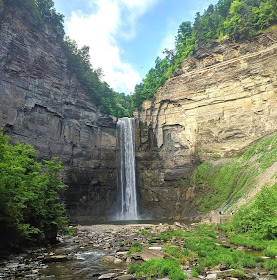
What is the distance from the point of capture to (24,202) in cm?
1162

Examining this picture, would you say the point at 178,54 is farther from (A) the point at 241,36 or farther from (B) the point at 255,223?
(B) the point at 255,223

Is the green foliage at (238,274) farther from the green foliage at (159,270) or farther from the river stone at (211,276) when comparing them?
the green foliage at (159,270)

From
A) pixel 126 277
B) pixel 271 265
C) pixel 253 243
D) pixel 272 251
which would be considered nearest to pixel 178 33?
pixel 253 243

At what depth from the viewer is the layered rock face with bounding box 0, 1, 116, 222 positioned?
30.2 m

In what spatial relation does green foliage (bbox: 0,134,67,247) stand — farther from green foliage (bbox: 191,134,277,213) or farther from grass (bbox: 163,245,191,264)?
green foliage (bbox: 191,134,277,213)

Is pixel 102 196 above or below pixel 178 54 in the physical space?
below

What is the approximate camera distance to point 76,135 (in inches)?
1447

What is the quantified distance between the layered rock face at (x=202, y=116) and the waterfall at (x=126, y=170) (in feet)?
4.19

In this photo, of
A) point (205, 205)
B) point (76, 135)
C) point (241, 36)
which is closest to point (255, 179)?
point (205, 205)

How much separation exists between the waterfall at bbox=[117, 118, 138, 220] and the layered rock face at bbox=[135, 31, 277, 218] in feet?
4.19

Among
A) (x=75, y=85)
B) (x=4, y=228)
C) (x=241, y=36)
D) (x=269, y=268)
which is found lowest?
(x=269, y=268)

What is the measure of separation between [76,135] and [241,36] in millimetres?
28670

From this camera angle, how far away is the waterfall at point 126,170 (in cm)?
3756

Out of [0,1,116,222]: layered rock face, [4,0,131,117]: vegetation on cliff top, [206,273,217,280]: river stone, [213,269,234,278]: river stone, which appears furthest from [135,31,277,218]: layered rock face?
[206,273,217,280]: river stone
